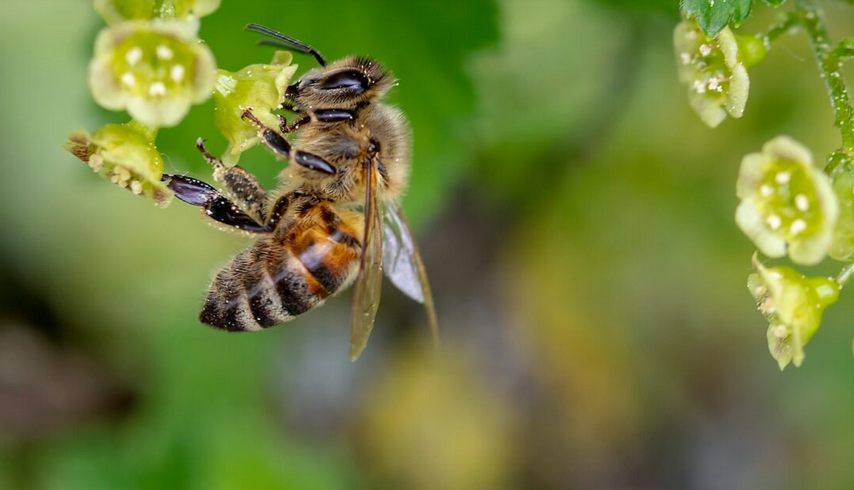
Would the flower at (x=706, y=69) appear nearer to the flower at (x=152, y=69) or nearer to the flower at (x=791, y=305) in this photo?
the flower at (x=791, y=305)

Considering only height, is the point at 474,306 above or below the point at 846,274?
above

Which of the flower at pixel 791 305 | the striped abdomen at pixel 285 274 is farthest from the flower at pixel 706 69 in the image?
the striped abdomen at pixel 285 274

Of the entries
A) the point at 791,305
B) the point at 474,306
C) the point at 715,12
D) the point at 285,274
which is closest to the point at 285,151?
the point at 285,274

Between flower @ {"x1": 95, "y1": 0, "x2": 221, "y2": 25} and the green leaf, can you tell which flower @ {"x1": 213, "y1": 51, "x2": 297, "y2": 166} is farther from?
the green leaf

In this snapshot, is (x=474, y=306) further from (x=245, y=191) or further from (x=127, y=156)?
(x=127, y=156)

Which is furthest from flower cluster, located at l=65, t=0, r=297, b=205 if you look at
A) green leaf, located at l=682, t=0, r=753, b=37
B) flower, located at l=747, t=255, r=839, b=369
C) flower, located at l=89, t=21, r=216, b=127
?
flower, located at l=747, t=255, r=839, b=369

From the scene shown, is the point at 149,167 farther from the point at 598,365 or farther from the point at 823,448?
the point at 823,448

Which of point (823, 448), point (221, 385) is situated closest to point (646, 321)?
point (823, 448)
